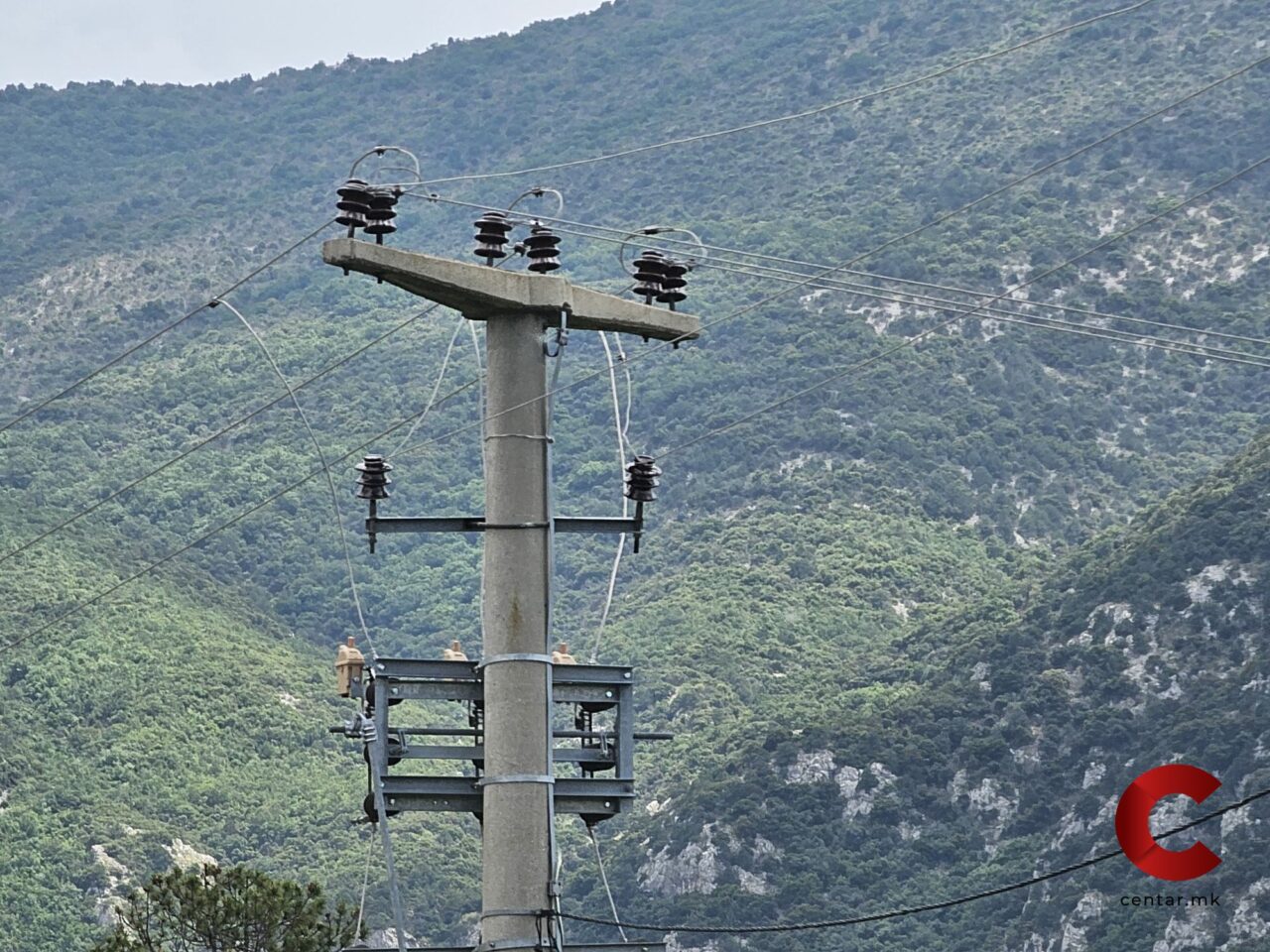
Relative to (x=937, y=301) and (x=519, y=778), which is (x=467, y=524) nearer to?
(x=519, y=778)

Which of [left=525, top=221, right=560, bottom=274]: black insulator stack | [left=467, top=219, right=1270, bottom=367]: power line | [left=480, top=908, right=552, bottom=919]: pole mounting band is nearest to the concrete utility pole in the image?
[left=480, top=908, right=552, bottom=919]: pole mounting band

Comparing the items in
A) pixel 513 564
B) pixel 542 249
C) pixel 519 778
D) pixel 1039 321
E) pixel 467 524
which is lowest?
pixel 519 778

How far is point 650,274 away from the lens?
860 inches

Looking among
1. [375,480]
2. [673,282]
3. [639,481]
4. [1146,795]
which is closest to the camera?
[639,481]

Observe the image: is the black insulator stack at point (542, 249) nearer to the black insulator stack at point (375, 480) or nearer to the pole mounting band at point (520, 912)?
the black insulator stack at point (375, 480)

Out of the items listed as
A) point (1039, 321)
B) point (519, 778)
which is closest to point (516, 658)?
point (519, 778)

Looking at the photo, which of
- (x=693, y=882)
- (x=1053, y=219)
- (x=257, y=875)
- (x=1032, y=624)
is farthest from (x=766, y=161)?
(x=257, y=875)

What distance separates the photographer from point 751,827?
3110 inches

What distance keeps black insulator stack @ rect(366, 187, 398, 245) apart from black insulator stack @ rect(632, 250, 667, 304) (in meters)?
1.98

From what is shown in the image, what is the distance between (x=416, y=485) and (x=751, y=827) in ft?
154

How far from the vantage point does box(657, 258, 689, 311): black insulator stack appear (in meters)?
21.9

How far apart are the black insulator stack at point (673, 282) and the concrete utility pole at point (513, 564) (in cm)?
102

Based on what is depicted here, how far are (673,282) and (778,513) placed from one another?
91795 mm

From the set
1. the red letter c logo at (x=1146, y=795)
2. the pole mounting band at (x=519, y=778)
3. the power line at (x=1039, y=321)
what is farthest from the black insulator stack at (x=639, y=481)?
the red letter c logo at (x=1146, y=795)
